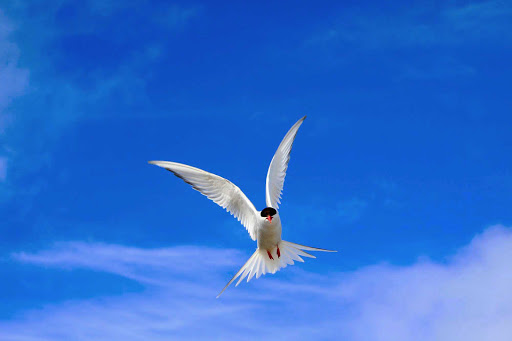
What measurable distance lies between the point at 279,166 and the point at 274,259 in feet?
9.51

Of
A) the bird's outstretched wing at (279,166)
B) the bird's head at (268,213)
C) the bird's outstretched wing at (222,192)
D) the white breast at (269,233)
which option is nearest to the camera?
the bird's head at (268,213)

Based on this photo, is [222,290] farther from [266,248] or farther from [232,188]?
[232,188]

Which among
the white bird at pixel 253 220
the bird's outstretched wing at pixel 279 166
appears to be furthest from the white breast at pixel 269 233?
the bird's outstretched wing at pixel 279 166

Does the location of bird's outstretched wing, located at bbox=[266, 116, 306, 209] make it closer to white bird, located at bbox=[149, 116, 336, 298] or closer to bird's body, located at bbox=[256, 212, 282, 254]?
white bird, located at bbox=[149, 116, 336, 298]

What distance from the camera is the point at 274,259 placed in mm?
15859

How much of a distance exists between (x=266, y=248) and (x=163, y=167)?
372cm

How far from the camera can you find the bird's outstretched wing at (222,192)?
1503 cm

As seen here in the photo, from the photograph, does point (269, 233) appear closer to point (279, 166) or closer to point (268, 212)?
point (268, 212)

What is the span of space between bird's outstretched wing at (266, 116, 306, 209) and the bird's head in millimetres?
1683

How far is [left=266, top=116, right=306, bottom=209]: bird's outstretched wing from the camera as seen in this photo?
54.7 ft

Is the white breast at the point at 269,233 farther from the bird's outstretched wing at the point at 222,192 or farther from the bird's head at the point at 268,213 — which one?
the bird's outstretched wing at the point at 222,192

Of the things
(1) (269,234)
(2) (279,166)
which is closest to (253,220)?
(1) (269,234)

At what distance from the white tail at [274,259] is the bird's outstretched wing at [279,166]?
4.65 feet

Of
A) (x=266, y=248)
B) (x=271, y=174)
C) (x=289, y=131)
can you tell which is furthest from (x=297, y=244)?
(x=289, y=131)
